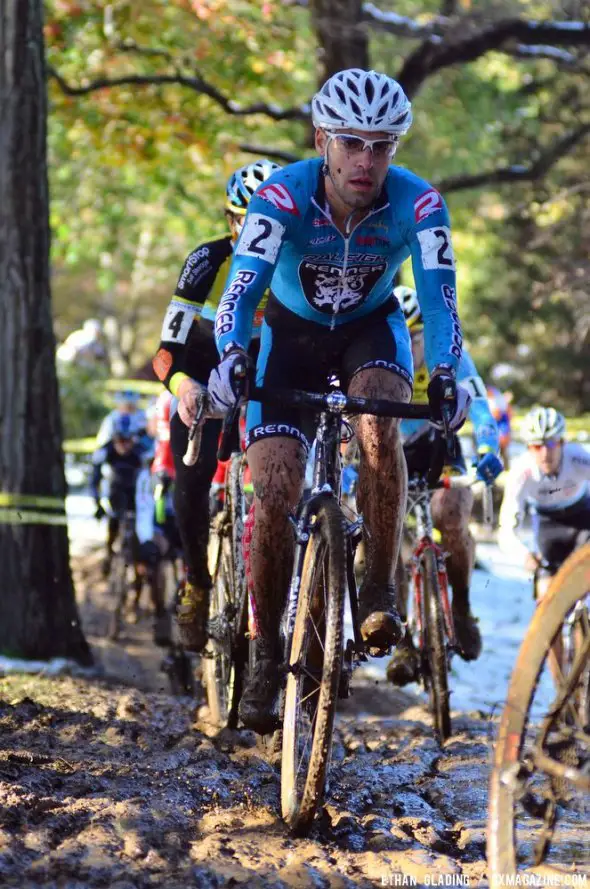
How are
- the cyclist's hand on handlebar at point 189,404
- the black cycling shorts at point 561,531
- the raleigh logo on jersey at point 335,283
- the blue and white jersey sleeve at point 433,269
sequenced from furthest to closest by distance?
the black cycling shorts at point 561,531, the cyclist's hand on handlebar at point 189,404, the raleigh logo on jersey at point 335,283, the blue and white jersey sleeve at point 433,269

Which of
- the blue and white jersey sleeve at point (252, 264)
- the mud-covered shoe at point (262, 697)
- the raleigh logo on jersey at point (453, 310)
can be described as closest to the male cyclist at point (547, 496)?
the raleigh logo on jersey at point (453, 310)

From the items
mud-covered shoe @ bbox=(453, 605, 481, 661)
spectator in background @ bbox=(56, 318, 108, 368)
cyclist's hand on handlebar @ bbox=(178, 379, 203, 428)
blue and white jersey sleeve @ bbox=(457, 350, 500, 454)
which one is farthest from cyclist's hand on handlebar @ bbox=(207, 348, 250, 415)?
spectator in background @ bbox=(56, 318, 108, 368)

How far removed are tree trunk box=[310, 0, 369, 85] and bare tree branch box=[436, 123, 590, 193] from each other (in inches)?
83.1

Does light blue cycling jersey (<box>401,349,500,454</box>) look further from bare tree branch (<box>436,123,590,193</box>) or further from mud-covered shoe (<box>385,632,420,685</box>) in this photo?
bare tree branch (<box>436,123,590,193</box>)

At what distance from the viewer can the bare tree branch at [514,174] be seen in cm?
1805

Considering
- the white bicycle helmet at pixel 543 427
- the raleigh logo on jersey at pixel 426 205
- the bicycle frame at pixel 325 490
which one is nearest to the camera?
the bicycle frame at pixel 325 490

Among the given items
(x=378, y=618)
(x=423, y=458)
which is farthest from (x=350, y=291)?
(x=423, y=458)

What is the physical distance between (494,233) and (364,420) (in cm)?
2710

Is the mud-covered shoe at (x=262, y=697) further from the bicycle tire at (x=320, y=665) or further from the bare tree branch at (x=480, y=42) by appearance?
the bare tree branch at (x=480, y=42)

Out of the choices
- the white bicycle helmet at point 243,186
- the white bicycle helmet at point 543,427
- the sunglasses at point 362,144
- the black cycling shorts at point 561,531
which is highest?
the white bicycle helmet at point 243,186

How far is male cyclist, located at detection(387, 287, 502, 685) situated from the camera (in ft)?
23.4

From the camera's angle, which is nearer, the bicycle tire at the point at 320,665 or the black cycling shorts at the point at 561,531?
the bicycle tire at the point at 320,665

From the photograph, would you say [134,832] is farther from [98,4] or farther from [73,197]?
[73,197]

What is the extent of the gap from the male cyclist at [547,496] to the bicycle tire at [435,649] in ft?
5.43
